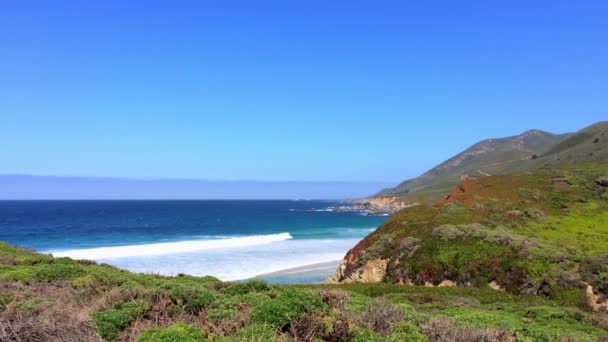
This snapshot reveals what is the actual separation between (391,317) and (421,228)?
63.6 ft

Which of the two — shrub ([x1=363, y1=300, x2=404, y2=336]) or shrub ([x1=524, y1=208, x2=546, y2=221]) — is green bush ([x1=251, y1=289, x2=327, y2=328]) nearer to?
shrub ([x1=363, y1=300, x2=404, y2=336])

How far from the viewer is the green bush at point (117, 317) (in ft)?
19.5

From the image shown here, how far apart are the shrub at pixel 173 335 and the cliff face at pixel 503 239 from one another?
53.2 ft

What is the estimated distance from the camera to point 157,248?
53594 millimetres

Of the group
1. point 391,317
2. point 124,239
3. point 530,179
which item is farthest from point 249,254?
point 391,317

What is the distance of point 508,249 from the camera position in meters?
20.9

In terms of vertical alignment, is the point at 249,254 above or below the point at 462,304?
below

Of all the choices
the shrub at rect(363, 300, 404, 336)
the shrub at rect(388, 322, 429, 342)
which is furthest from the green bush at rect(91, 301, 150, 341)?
the shrub at rect(388, 322, 429, 342)

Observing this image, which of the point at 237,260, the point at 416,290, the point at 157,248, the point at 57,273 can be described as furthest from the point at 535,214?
the point at 157,248

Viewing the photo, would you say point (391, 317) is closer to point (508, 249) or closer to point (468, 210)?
point (508, 249)

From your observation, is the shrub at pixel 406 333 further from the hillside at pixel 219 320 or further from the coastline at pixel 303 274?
the coastline at pixel 303 274

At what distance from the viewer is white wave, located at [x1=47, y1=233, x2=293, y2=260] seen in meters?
47.8

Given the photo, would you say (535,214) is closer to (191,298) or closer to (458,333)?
(458,333)

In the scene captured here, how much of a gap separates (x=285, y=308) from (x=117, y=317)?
240cm
